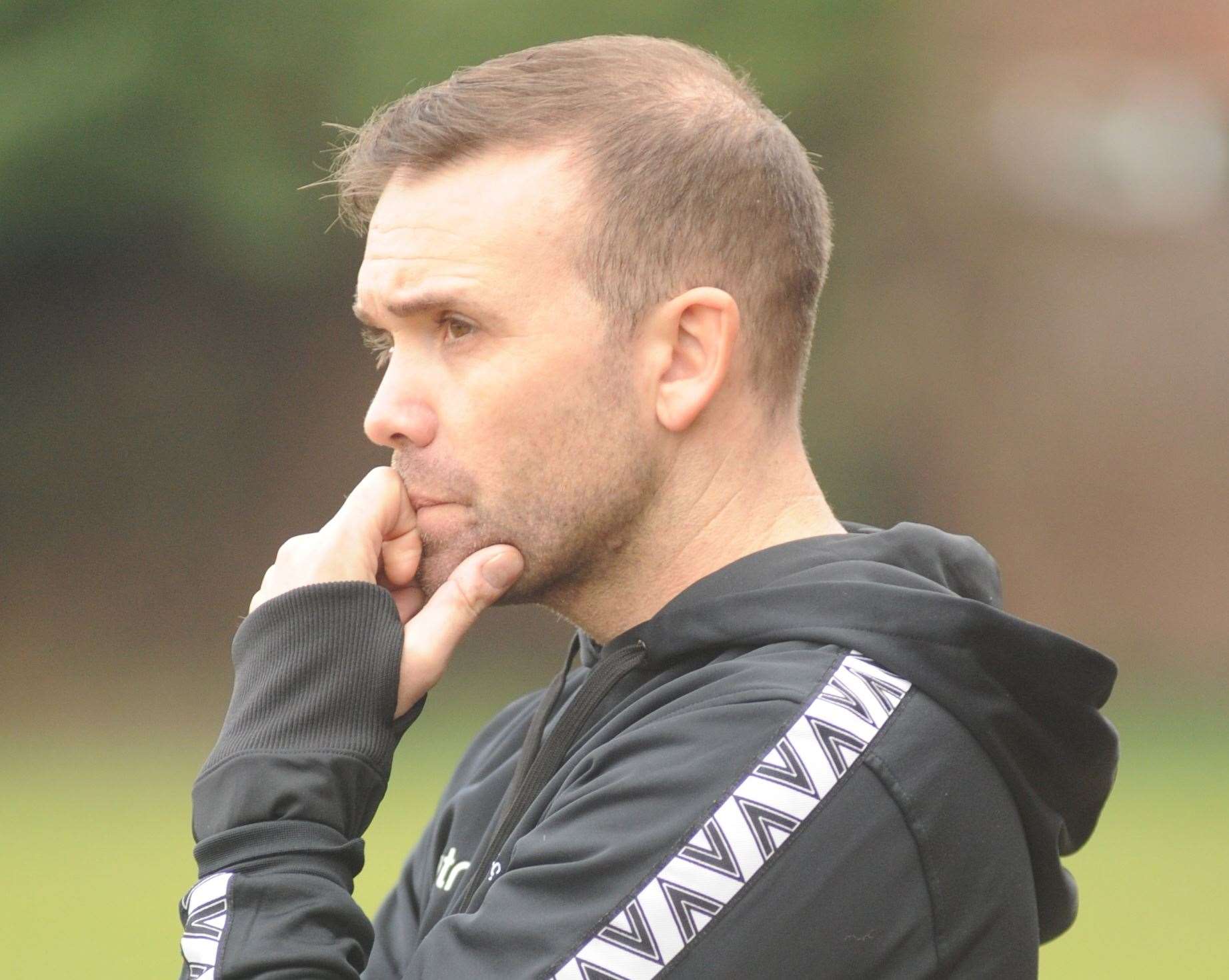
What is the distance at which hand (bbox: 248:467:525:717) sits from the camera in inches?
93.8

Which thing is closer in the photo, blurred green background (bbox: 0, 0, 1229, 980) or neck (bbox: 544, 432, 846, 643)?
neck (bbox: 544, 432, 846, 643)

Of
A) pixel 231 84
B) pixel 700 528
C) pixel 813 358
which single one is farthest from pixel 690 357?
pixel 813 358

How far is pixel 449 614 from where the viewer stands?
2428mm

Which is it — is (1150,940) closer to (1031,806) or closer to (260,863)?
(1031,806)

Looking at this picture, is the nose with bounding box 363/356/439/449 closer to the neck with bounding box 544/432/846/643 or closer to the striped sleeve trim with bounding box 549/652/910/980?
the neck with bounding box 544/432/846/643

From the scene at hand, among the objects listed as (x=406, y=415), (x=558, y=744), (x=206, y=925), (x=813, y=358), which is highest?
(x=406, y=415)

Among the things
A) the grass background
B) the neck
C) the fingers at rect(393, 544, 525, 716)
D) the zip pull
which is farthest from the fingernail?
the grass background

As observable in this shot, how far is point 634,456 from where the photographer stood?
2.50m

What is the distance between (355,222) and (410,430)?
0.61m

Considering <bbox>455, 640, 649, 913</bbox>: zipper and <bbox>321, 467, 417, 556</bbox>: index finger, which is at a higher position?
<bbox>321, 467, 417, 556</bbox>: index finger

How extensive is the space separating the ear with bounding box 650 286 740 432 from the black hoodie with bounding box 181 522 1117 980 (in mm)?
267

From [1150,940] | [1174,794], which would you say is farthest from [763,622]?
[1174,794]

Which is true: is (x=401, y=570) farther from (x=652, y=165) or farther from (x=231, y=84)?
(x=231, y=84)

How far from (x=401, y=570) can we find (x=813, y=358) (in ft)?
39.5
